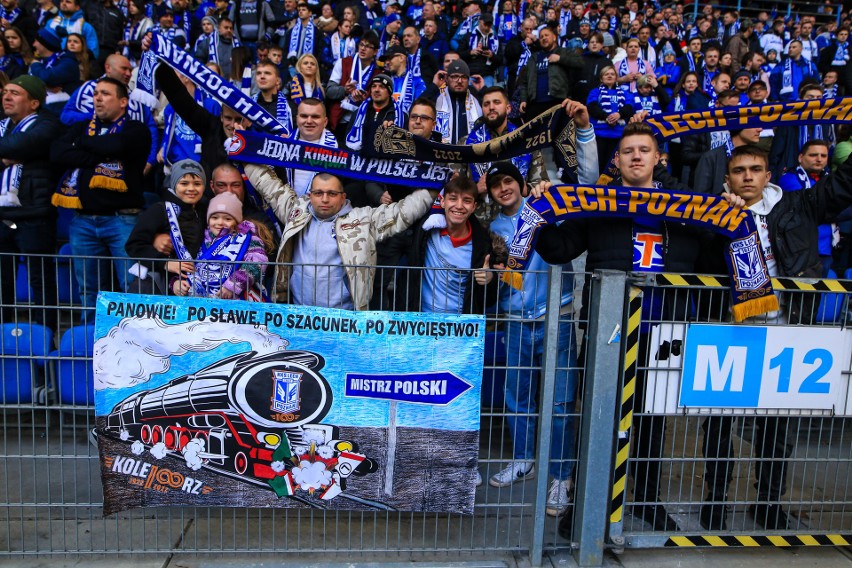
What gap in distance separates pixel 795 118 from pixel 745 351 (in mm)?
1670

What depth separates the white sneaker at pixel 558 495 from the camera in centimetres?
364

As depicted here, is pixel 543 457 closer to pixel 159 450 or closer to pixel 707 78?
pixel 159 450

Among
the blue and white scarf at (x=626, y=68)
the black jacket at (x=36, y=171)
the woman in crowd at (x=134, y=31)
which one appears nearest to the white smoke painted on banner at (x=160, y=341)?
the black jacket at (x=36, y=171)

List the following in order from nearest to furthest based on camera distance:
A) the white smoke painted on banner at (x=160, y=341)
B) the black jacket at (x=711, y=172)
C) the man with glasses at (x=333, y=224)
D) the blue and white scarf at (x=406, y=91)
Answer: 1. the white smoke painted on banner at (x=160, y=341)
2. the man with glasses at (x=333, y=224)
3. the black jacket at (x=711, y=172)
4. the blue and white scarf at (x=406, y=91)

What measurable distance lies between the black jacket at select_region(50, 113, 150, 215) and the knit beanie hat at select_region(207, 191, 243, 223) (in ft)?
5.02

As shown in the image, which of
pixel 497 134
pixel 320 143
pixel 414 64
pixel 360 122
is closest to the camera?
pixel 320 143

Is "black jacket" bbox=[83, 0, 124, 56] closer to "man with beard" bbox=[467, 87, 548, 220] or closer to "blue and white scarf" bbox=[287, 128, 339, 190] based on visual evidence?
"blue and white scarf" bbox=[287, 128, 339, 190]

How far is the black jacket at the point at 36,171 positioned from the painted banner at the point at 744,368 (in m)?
4.94

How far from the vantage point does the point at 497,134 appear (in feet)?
18.9

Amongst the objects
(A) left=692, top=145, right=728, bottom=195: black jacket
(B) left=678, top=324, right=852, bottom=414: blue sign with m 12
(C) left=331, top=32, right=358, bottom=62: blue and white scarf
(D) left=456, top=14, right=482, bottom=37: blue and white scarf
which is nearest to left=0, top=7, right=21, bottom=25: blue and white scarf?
(C) left=331, top=32, right=358, bottom=62: blue and white scarf

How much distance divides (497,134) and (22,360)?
12.4ft

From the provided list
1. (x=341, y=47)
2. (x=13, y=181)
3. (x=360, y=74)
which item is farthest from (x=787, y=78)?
(x=13, y=181)

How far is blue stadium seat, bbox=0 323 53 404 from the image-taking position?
135 inches

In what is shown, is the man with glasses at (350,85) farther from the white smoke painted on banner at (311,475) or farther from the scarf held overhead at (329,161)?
the white smoke painted on banner at (311,475)
